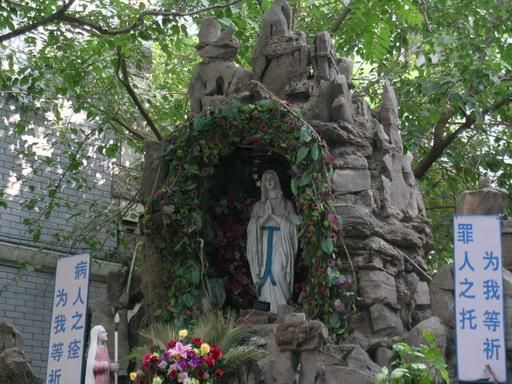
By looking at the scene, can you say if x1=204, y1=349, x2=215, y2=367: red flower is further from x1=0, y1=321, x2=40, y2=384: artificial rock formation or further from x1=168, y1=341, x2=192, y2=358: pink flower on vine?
x1=0, y1=321, x2=40, y2=384: artificial rock formation

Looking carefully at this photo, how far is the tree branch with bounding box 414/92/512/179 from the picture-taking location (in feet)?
59.2

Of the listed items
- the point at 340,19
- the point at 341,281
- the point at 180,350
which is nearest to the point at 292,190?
the point at 341,281

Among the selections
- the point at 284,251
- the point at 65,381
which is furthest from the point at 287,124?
the point at 65,381

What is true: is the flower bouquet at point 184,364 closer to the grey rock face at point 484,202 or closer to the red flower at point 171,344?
the red flower at point 171,344

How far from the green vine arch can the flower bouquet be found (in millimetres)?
1838

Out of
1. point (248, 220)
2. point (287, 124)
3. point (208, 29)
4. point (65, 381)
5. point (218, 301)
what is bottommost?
point (65, 381)

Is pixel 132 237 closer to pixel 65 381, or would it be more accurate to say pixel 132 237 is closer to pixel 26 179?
pixel 26 179

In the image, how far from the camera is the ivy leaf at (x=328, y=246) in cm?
1359

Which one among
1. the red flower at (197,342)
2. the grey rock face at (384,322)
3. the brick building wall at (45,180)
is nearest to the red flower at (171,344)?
the red flower at (197,342)

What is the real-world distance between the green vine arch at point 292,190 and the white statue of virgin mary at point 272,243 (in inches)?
11.7

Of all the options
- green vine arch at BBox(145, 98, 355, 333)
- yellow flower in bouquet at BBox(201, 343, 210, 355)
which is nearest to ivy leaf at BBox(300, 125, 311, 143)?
green vine arch at BBox(145, 98, 355, 333)

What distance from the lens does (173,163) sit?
48.3 ft

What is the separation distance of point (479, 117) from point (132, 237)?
6.78m

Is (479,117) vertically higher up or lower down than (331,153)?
higher up
